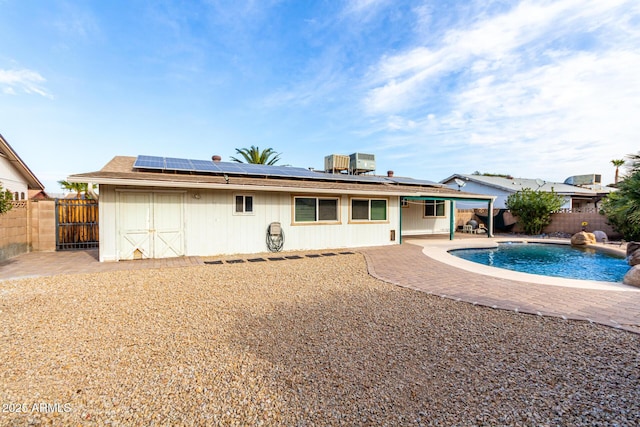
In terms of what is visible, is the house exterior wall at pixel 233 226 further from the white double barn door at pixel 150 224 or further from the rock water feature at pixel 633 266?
the rock water feature at pixel 633 266

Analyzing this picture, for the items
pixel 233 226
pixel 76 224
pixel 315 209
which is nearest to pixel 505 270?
pixel 315 209

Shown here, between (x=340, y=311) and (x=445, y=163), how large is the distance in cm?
2308

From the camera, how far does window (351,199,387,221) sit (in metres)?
11.7

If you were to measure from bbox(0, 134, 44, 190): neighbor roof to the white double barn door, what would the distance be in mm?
6886

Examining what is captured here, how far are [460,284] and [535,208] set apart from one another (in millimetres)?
13791

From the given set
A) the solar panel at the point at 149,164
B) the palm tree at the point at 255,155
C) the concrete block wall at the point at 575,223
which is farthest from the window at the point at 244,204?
the palm tree at the point at 255,155

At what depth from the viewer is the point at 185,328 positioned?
3.83m

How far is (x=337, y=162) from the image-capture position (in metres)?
17.0

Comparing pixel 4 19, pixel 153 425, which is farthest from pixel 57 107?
pixel 153 425

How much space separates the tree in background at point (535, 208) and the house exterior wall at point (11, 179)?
2406cm

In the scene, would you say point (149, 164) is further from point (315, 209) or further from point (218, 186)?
point (315, 209)

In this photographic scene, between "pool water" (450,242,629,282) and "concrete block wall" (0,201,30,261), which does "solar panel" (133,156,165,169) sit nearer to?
"concrete block wall" (0,201,30,261)

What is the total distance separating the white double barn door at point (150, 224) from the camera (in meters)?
8.42

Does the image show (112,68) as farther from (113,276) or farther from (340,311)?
(340,311)
